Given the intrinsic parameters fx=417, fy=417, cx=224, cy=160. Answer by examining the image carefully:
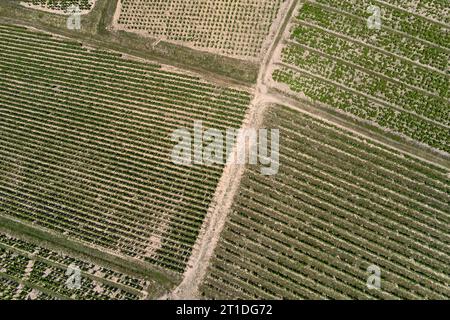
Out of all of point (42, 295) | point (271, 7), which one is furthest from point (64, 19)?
point (42, 295)

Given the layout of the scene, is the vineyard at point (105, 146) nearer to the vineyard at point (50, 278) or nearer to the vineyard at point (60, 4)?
the vineyard at point (50, 278)

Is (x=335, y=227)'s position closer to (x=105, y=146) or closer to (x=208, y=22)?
(x=105, y=146)

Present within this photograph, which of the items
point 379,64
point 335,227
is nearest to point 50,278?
point 335,227

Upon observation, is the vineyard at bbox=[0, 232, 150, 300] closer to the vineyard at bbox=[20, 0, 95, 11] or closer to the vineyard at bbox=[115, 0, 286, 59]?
the vineyard at bbox=[115, 0, 286, 59]

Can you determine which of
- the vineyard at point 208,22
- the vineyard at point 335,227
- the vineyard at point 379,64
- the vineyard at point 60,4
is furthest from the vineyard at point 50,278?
the vineyard at point 60,4

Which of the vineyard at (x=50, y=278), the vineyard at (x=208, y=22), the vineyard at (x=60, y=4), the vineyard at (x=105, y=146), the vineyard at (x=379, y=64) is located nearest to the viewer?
the vineyard at (x=50, y=278)
